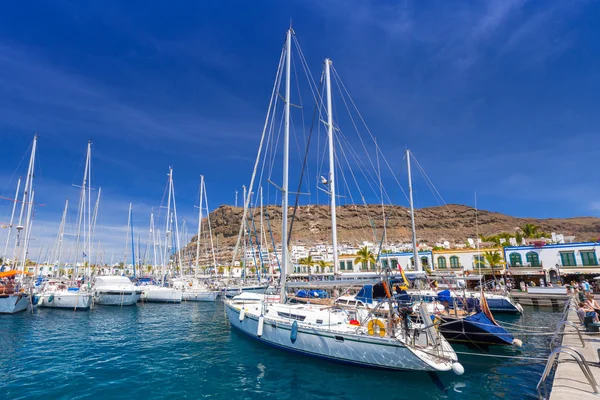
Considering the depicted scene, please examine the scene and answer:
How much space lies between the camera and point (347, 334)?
41.3 feet

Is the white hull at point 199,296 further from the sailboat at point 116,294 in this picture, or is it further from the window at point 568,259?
the window at point 568,259

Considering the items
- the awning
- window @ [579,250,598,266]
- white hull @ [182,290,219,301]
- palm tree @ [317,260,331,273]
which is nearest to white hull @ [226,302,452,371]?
white hull @ [182,290,219,301]

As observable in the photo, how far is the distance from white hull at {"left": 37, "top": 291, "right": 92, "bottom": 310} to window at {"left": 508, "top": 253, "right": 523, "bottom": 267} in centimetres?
5658

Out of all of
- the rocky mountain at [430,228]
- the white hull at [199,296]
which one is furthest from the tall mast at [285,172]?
the rocky mountain at [430,228]

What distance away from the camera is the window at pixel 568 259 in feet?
139

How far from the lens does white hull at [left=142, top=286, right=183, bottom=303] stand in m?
39.5

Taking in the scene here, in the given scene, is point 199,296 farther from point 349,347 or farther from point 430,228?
point 430,228

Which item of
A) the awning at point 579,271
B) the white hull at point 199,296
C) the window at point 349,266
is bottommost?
the white hull at point 199,296

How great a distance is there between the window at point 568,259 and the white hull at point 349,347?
45.3m

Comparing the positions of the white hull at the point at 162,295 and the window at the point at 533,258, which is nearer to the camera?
Answer: the white hull at the point at 162,295

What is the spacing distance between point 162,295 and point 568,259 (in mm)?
55559

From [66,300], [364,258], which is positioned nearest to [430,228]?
[364,258]

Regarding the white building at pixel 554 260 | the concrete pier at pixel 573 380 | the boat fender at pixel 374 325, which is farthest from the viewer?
the white building at pixel 554 260

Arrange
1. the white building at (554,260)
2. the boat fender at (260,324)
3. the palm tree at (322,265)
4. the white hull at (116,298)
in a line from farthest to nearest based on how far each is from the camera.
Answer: the palm tree at (322,265)
the white building at (554,260)
the white hull at (116,298)
the boat fender at (260,324)
